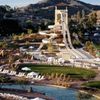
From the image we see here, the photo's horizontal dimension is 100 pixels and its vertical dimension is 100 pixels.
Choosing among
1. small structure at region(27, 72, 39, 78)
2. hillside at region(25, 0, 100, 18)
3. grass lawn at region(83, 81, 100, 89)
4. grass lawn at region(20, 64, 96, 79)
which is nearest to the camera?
grass lawn at region(83, 81, 100, 89)

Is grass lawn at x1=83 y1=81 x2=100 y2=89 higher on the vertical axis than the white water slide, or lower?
lower

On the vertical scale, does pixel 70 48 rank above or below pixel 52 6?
below

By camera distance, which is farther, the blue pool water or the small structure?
the small structure

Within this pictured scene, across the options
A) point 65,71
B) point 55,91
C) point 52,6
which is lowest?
point 55,91

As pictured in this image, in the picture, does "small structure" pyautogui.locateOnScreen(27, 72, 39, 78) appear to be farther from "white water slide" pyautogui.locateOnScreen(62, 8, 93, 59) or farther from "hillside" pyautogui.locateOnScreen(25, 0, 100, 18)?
"hillside" pyautogui.locateOnScreen(25, 0, 100, 18)

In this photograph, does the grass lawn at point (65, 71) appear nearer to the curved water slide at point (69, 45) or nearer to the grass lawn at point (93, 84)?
the grass lawn at point (93, 84)

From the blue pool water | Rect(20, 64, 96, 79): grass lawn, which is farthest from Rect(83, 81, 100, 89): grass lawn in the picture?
Rect(20, 64, 96, 79): grass lawn

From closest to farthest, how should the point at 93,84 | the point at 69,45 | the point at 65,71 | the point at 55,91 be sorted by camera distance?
the point at 55,91 < the point at 93,84 < the point at 65,71 < the point at 69,45

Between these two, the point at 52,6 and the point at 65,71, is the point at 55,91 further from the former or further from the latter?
the point at 52,6

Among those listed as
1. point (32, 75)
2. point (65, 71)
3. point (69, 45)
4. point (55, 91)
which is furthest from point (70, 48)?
point (55, 91)
